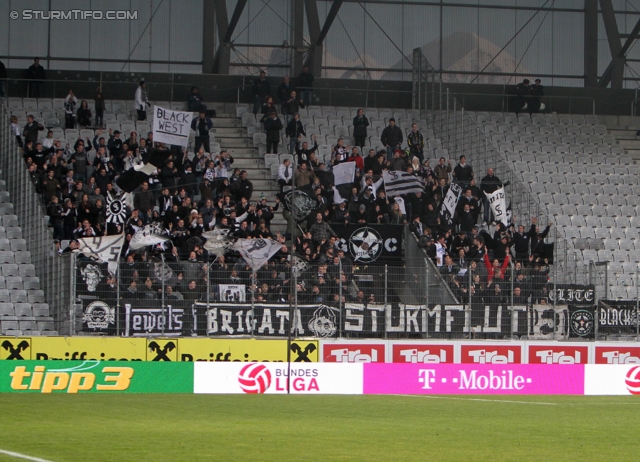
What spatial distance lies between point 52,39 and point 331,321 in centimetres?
1957

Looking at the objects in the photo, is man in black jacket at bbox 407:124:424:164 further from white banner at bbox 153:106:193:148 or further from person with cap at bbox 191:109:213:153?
white banner at bbox 153:106:193:148

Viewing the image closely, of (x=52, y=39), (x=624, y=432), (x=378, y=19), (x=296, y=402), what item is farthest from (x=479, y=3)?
(x=624, y=432)

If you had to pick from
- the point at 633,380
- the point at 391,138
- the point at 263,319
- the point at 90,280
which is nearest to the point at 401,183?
the point at 391,138

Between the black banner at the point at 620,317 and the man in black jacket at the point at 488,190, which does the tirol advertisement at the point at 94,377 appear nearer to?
the black banner at the point at 620,317

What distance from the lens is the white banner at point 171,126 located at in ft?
97.3

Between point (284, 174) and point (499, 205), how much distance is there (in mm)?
5601

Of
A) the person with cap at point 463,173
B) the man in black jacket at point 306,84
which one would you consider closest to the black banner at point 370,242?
the person with cap at point 463,173

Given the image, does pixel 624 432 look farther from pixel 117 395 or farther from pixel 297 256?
pixel 297 256

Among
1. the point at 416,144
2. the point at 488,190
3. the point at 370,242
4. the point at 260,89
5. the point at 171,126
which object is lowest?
the point at 370,242

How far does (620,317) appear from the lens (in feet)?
87.4

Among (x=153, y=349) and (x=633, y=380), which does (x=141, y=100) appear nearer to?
(x=153, y=349)

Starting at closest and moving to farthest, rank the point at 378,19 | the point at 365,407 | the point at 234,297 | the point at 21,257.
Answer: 1. the point at 365,407
2. the point at 234,297
3. the point at 21,257
4. the point at 378,19

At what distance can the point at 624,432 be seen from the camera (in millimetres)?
14594

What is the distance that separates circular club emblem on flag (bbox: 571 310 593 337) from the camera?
2602 centimetres
